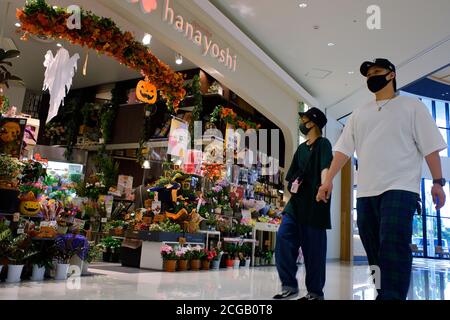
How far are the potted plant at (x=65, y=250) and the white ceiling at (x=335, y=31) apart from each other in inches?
166

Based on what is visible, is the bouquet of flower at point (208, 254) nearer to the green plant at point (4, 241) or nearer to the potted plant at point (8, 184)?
the potted plant at point (8, 184)

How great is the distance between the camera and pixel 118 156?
11.0 metres

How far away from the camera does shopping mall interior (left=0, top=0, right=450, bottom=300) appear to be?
13.9 ft

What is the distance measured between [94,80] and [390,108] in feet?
32.1

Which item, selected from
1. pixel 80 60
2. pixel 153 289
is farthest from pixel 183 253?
pixel 80 60

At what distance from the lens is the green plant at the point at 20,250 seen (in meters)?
3.60

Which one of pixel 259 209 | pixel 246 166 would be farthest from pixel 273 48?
pixel 259 209

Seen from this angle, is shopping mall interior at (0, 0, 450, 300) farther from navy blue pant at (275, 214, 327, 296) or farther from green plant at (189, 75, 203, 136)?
navy blue pant at (275, 214, 327, 296)

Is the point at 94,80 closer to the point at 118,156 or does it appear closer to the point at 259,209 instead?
the point at 118,156

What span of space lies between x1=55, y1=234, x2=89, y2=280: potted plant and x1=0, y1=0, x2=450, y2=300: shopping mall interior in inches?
0.8

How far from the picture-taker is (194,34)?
5996 mm

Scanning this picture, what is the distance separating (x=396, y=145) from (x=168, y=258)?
4026 mm

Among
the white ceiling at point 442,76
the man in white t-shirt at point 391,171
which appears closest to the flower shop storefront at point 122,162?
the man in white t-shirt at point 391,171

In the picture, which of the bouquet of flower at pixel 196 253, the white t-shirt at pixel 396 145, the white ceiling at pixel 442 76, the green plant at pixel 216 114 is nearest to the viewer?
the white t-shirt at pixel 396 145
